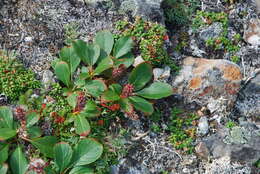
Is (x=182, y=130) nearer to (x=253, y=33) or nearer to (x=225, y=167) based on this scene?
(x=225, y=167)

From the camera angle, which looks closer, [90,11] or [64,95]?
[64,95]

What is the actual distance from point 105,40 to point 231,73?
1534 millimetres

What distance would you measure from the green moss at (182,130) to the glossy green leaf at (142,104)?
15.2 inches

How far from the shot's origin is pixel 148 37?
4660 mm

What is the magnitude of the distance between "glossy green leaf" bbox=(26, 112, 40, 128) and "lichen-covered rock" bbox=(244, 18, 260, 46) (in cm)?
288

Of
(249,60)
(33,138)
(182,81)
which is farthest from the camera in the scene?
(249,60)

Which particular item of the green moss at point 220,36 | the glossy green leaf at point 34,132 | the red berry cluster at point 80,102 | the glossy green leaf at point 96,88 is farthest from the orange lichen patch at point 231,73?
the glossy green leaf at point 34,132

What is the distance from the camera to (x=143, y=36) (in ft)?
15.3

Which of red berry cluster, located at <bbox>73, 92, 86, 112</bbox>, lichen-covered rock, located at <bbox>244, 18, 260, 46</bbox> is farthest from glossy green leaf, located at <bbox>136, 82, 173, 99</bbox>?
lichen-covered rock, located at <bbox>244, 18, 260, 46</bbox>

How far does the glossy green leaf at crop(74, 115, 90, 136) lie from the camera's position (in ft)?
13.1

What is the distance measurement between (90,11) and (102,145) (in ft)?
5.70

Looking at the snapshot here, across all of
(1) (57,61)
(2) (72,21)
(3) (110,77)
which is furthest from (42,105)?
(2) (72,21)

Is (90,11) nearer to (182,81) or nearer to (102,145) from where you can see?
(182,81)

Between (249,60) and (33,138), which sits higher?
(249,60)
